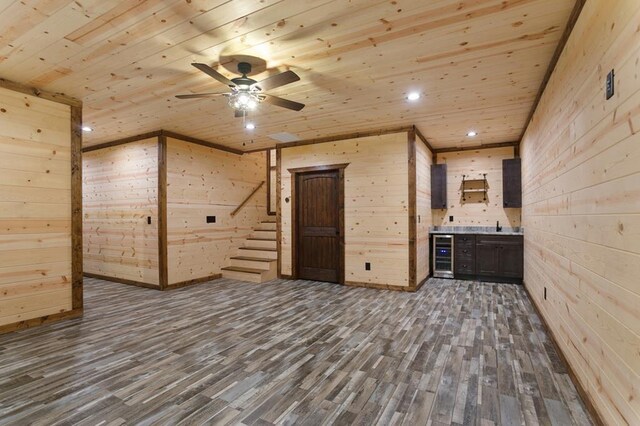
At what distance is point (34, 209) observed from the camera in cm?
370

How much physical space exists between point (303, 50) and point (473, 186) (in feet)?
17.4

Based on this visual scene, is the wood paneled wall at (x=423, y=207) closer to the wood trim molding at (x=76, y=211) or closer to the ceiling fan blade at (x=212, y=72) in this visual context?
the ceiling fan blade at (x=212, y=72)

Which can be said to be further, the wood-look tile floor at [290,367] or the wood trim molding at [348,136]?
the wood trim molding at [348,136]

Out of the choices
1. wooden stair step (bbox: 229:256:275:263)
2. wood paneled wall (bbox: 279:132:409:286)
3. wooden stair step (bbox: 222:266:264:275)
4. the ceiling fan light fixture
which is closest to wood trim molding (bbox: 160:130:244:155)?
wood paneled wall (bbox: 279:132:409:286)

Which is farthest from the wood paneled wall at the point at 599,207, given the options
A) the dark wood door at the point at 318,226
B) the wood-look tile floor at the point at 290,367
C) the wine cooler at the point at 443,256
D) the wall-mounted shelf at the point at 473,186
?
the wall-mounted shelf at the point at 473,186

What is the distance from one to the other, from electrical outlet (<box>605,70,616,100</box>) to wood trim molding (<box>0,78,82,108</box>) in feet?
17.0

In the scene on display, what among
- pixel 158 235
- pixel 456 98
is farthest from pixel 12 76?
pixel 456 98

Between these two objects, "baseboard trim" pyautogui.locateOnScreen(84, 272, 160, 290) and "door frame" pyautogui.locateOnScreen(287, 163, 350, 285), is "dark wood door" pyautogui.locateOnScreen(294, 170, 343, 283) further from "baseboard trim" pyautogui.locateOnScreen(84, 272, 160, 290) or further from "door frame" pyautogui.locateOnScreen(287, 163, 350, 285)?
"baseboard trim" pyautogui.locateOnScreen(84, 272, 160, 290)

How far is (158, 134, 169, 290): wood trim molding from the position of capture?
5.50 m

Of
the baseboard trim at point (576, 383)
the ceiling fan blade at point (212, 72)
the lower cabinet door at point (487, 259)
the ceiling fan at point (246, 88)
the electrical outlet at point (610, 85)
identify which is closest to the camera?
the electrical outlet at point (610, 85)

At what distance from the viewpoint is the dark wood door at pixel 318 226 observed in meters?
6.01

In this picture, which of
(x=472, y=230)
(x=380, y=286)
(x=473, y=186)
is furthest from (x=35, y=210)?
(x=473, y=186)

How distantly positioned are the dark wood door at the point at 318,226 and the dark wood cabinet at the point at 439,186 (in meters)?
2.20

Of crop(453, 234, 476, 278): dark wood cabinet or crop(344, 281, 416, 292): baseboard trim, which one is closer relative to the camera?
crop(344, 281, 416, 292): baseboard trim
